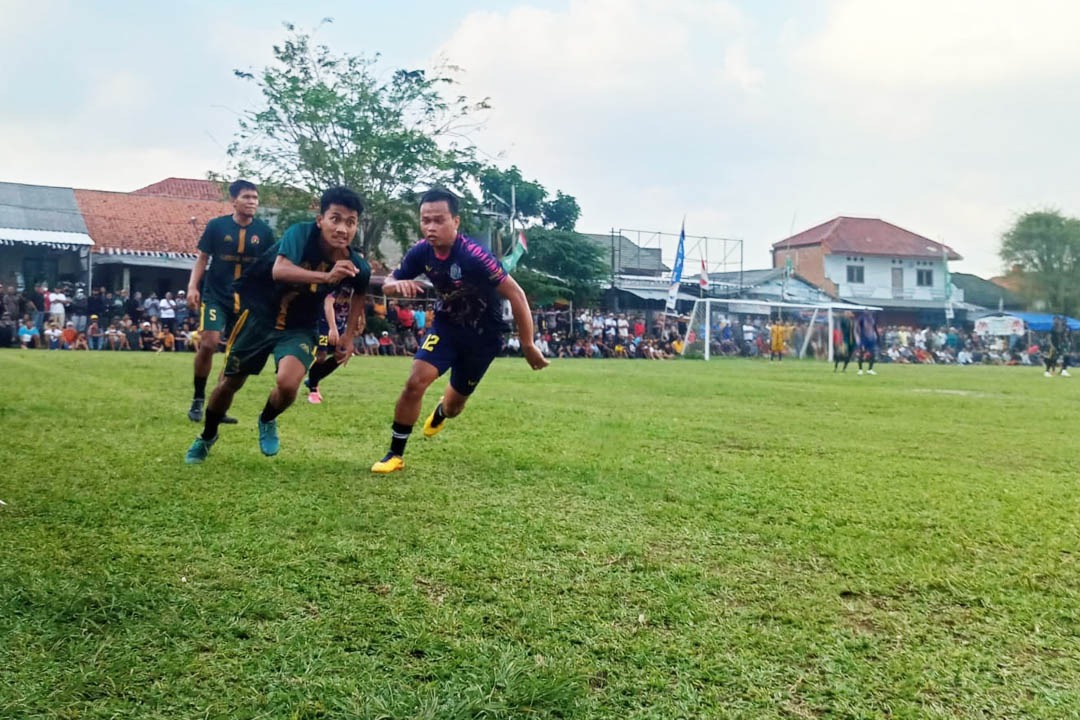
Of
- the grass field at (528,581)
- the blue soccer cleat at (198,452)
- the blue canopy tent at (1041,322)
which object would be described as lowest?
the grass field at (528,581)

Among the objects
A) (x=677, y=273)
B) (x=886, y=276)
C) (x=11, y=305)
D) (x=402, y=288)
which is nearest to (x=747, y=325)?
(x=677, y=273)

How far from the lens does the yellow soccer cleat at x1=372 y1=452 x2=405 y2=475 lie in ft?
18.1

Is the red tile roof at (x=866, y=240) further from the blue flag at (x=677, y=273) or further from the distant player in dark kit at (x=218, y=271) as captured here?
the distant player in dark kit at (x=218, y=271)

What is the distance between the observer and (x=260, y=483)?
16.4 ft

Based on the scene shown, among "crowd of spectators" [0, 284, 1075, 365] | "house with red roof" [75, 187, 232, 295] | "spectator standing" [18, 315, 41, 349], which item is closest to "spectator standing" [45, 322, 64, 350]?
"crowd of spectators" [0, 284, 1075, 365]

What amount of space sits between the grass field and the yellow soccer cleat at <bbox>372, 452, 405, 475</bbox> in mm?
137

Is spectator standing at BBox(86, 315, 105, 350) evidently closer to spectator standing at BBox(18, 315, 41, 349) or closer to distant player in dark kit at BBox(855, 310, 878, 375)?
spectator standing at BBox(18, 315, 41, 349)

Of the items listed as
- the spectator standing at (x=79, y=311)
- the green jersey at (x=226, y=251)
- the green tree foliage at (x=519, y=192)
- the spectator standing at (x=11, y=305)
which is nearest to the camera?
the green jersey at (x=226, y=251)

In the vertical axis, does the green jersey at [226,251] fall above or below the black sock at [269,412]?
above

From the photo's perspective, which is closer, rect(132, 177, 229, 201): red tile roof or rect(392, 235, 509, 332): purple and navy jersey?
rect(392, 235, 509, 332): purple and navy jersey

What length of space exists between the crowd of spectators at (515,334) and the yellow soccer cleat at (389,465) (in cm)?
122

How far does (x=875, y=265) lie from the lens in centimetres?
6631

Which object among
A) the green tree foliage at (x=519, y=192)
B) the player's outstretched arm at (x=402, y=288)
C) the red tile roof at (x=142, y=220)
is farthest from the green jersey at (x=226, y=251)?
the green tree foliage at (x=519, y=192)

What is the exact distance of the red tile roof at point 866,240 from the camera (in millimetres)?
65938
